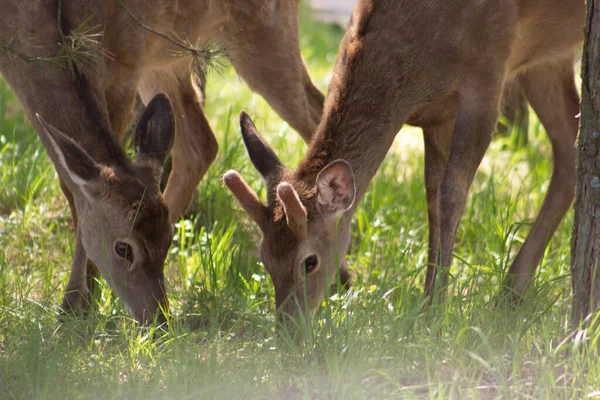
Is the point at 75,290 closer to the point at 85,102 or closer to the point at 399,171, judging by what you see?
the point at 85,102

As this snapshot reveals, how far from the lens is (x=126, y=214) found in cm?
458

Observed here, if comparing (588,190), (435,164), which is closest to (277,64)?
(435,164)

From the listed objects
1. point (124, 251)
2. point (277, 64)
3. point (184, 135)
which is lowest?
point (124, 251)

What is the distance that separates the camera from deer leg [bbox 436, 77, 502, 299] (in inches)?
190

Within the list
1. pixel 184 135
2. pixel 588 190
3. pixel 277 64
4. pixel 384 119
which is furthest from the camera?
pixel 184 135

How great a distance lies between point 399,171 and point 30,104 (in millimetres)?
3386

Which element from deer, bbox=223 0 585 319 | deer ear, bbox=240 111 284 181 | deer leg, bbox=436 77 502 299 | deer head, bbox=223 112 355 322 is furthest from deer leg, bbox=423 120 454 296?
deer ear, bbox=240 111 284 181

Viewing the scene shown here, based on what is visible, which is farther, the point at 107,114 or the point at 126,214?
the point at 107,114

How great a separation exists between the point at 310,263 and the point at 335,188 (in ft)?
1.20

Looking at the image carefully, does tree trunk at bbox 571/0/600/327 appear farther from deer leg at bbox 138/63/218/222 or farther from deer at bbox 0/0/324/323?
deer leg at bbox 138/63/218/222

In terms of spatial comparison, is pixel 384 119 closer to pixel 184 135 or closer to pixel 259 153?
pixel 259 153

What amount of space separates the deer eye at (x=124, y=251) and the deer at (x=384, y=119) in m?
0.64

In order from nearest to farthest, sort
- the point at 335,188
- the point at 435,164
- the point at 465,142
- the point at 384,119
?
the point at 335,188, the point at 384,119, the point at 465,142, the point at 435,164

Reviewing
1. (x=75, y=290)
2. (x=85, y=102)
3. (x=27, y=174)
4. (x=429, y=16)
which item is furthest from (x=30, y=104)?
(x=429, y=16)
